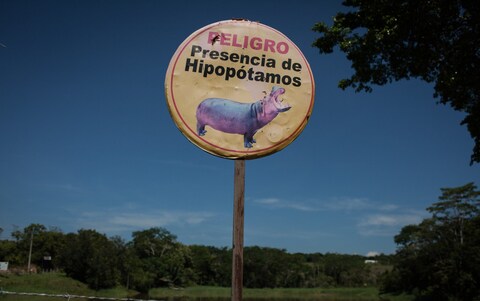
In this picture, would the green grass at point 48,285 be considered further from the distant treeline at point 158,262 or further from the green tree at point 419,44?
the green tree at point 419,44

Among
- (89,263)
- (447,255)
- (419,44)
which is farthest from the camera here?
(89,263)

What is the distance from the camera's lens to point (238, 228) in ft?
10.7

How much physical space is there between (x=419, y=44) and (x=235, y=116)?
7772mm

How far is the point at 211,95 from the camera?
3.38 m

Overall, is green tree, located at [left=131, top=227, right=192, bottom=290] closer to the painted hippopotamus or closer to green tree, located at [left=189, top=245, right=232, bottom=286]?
green tree, located at [left=189, top=245, right=232, bottom=286]

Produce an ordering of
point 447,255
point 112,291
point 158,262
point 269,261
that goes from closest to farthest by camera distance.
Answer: point 447,255 < point 112,291 < point 158,262 < point 269,261

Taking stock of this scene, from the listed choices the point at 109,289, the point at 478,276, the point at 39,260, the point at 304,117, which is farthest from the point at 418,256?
the point at 39,260

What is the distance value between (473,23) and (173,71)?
8503mm

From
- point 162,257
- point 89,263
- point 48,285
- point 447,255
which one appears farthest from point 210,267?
point 447,255

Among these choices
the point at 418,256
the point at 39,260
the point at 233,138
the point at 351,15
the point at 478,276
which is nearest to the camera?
the point at 233,138

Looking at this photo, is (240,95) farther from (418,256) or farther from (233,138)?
(418,256)

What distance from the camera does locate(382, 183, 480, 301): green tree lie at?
38312 mm

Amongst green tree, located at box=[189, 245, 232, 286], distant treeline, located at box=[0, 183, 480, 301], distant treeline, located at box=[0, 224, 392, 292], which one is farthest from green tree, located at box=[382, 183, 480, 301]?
green tree, located at box=[189, 245, 232, 286]

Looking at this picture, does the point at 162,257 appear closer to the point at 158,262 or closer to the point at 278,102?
the point at 158,262
